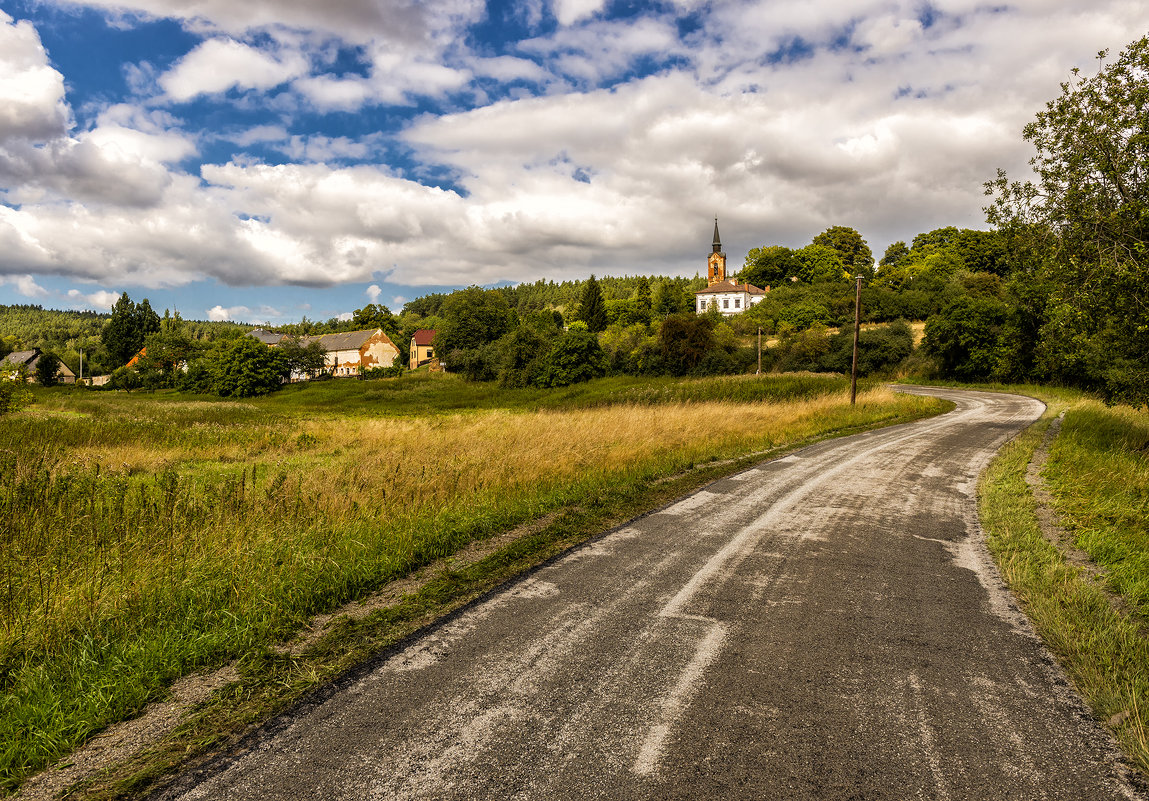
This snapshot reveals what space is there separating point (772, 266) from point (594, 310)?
36462mm

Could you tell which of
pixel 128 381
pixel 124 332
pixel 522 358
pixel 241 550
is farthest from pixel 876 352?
pixel 124 332

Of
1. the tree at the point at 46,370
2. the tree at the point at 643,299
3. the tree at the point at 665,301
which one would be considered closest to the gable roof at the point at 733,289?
the tree at the point at 665,301

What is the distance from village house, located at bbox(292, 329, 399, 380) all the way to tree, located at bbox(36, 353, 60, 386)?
117 ft

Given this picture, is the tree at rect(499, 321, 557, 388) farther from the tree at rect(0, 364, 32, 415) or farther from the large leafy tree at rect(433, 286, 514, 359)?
the tree at rect(0, 364, 32, 415)

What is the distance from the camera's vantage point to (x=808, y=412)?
79.0 ft

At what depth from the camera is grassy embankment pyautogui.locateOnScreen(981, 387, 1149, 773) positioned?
3859 mm

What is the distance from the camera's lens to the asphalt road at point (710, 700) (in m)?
2.98

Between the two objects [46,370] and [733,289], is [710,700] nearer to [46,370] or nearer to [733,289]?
[733,289]

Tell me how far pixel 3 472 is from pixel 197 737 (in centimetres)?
911

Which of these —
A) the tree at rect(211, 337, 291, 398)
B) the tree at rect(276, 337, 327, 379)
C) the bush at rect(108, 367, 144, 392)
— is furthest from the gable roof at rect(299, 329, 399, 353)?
the bush at rect(108, 367, 144, 392)

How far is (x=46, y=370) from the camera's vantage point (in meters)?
89.0

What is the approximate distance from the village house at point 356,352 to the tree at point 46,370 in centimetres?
3554

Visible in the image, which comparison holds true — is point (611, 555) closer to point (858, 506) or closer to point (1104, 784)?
point (1104, 784)

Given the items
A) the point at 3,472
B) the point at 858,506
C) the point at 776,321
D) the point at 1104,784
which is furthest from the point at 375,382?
the point at 1104,784
